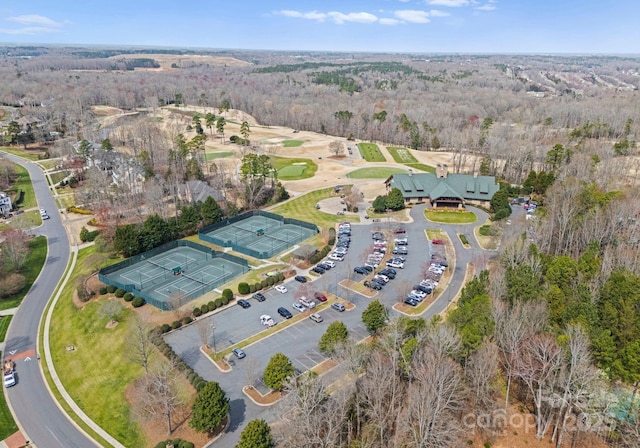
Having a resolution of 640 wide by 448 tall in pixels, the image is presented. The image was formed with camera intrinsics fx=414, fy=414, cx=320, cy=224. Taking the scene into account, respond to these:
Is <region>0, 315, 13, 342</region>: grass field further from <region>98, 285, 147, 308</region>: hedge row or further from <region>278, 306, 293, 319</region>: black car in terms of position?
<region>278, 306, 293, 319</region>: black car

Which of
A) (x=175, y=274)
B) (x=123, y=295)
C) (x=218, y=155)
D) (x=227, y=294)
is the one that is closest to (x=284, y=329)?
(x=227, y=294)

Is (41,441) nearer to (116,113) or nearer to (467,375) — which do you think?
(467,375)

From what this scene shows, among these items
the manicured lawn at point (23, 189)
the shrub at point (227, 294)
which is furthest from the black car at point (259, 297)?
the manicured lawn at point (23, 189)

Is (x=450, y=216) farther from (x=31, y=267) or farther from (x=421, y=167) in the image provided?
(x=31, y=267)

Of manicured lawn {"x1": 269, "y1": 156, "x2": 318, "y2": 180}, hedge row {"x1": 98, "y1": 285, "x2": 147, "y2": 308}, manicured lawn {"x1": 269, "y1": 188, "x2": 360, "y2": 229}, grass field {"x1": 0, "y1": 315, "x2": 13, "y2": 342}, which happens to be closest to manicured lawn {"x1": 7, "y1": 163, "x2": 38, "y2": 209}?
grass field {"x1": 0, "y1": 315, "x2": 13, "y2": 342}

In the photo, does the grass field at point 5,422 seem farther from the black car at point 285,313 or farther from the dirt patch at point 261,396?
the black car at point 285,313

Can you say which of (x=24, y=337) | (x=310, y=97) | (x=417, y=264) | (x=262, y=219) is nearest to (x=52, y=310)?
(x=24, y=337)
